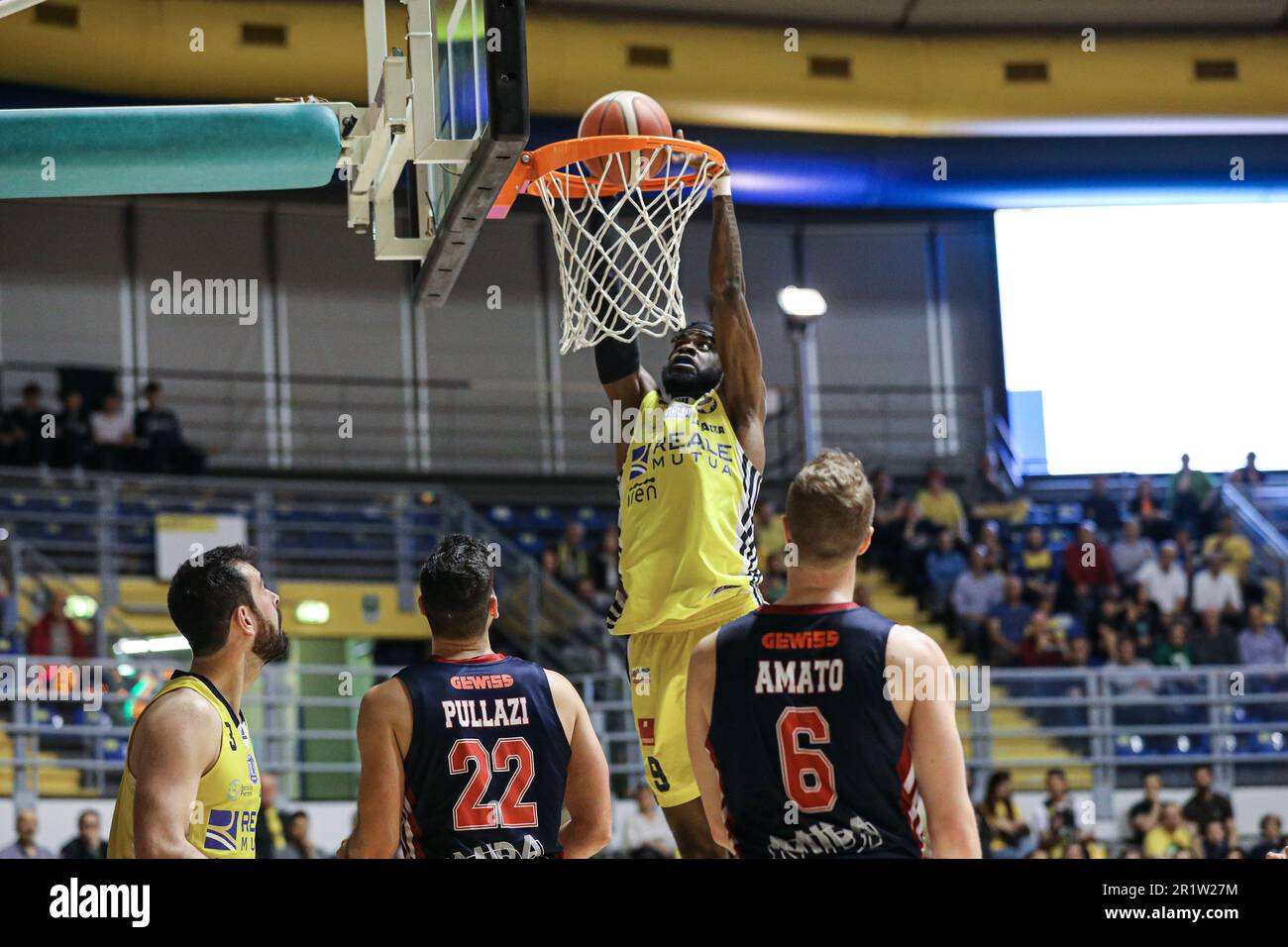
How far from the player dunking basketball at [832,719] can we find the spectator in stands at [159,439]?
12.9m

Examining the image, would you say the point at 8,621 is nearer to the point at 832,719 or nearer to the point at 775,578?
the point at 775,578

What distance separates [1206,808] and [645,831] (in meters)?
4.11

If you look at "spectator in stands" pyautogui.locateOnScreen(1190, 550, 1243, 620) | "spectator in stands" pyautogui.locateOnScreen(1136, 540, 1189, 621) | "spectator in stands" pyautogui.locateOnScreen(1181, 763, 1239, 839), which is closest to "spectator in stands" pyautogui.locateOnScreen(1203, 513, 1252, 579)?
"spectator in stands" pyautogui.locateOnScreen(1190, 550, 1243, 620)

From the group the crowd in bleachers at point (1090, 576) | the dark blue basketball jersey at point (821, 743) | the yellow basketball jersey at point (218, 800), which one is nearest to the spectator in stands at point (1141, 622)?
the crowd in bleachers at point (1090, 576)

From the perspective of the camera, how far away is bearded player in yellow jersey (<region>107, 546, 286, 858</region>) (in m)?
4.14

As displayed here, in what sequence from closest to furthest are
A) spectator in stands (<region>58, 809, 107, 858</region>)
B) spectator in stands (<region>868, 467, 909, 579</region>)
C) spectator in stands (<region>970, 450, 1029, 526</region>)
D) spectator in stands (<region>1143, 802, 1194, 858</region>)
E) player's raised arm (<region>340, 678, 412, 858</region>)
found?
player's raised arm (<region>340, 678, 412, 858</region>)
spectator in stands (<region>58, 809, 107, 858</region>)
spectator in stands (<region>1143, 802, 1194, 858</region>)
spectator in stands (<region>868, 467, 909, 579</region>)
spectator in stands (<region>970, 450, 1029, 526</region>)

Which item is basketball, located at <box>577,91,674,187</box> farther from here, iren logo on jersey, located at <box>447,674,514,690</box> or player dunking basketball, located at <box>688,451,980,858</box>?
player dunking basketball, located at <box>688,451,980,858</box>

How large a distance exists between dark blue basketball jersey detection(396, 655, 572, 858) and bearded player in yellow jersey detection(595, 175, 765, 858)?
51.4 inches

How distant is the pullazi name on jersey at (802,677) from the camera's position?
388 cm

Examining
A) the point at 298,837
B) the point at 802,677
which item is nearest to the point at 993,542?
the point at 298,837

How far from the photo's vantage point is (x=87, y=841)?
10234 millimetres

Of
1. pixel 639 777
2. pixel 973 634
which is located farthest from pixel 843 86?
pixel 639 777

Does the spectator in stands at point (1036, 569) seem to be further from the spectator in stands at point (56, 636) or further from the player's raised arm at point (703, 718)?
the player's raised arm at point (703, 718)
